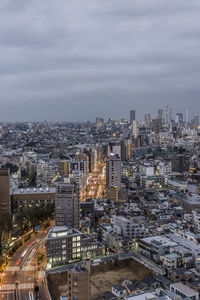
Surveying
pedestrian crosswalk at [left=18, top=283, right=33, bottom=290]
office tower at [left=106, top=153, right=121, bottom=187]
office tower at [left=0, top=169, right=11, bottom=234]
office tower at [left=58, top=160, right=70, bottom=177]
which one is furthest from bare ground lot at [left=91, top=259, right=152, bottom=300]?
office tower at [left=58, top=160, right=70, bottom=177]

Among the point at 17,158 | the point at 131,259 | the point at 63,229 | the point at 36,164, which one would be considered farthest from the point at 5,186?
the point at 17,158

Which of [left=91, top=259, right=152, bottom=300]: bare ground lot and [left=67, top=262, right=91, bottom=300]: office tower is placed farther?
[left=91, top=259, right=152, bottom=300]: bare ground lot

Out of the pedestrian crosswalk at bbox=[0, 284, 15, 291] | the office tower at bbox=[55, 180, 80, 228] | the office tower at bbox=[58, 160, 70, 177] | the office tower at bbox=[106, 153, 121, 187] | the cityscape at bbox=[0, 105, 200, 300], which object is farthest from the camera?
the office tower at bbox=[58, 160, 70, 177]

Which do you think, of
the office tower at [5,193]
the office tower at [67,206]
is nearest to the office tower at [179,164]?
the office tower at [67,206]

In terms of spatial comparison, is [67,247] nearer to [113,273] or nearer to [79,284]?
[113,273]

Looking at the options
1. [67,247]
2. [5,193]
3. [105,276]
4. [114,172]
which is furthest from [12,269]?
[114,172]

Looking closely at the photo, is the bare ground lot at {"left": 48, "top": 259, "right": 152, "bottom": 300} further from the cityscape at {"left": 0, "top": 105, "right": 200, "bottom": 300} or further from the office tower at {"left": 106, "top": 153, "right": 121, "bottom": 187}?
the office tower at {"left": 106, "top": 153, "right": 121, "bottom": 187}

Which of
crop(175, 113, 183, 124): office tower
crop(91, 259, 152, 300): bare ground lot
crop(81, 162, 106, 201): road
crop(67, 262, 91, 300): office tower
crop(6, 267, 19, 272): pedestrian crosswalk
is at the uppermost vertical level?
crop(175, 113, 183, 124): office tower
